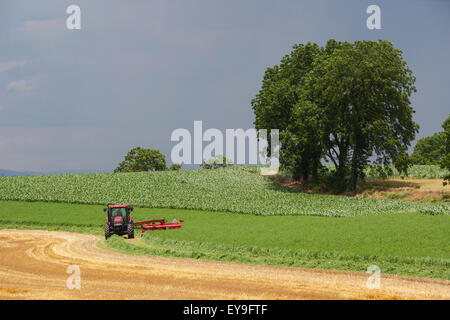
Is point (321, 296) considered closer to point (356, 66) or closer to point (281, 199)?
point (281, 199)

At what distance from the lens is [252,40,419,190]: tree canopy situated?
181 ft

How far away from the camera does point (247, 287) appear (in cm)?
1573

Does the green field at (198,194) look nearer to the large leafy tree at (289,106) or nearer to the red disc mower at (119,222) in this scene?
the large leafy tree at (289,106)

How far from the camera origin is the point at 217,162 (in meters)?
121

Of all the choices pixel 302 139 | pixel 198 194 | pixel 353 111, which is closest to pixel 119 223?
pixel 198 194

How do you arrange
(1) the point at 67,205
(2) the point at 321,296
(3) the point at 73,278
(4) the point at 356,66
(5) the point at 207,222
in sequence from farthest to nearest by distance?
(4) the point at 356,66 → (1) the point at 67,205 → (5) the point at 207,222 → (3) the point at 73,278 → (2) the point at 321,296

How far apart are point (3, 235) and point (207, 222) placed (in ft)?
49.2

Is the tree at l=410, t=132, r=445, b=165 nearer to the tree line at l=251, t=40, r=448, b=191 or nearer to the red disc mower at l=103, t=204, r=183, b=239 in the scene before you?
the tree line at l=251, t=40, r=448, b=191

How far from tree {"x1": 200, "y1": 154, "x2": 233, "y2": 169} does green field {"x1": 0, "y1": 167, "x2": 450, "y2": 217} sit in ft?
147

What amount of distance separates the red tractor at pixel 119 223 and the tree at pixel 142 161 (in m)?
80.4

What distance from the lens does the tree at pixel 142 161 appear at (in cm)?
10944

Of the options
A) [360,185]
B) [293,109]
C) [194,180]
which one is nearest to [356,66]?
[293,109]

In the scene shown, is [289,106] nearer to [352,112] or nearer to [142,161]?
[352,112]

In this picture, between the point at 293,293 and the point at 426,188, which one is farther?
the point at 426,188
